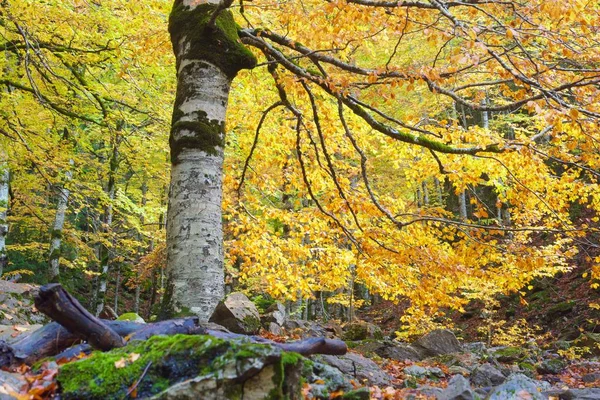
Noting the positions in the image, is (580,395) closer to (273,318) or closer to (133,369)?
(133,369)

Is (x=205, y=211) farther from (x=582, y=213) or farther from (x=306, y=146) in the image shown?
(x=582, y=213)

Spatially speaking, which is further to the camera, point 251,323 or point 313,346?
point 251,323

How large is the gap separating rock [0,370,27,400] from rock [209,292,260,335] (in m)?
3.57

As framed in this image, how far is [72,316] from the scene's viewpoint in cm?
263

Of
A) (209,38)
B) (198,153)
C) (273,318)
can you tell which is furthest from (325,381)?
(273,318)

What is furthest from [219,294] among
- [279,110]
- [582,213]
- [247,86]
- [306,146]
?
[582,213]

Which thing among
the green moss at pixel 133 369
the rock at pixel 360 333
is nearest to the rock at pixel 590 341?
the rock at pixel 360 333

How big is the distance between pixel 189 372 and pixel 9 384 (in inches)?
35.5

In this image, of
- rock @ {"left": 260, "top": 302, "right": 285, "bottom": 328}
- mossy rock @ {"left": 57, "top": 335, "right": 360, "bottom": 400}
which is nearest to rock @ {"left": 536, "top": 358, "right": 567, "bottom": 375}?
rock @ {"left": 260, "top": 302, "right": 285, "bottom": 328}

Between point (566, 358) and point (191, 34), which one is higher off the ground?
point (191, 34)

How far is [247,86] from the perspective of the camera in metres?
7.95

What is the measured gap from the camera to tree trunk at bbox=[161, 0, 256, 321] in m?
4.50

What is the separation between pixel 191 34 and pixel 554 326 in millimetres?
14907

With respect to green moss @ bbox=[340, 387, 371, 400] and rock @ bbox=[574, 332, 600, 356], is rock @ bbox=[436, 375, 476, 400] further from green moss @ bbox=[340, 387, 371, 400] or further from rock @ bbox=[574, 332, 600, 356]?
rock @ bbox=[574, 332, 600, 356]
